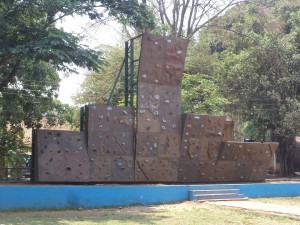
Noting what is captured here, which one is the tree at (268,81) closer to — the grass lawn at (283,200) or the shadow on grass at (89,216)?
the grass lawn at (283,200)

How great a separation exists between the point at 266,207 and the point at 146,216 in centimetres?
314

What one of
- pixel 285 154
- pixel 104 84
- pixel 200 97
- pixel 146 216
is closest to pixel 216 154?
pixel 146 216

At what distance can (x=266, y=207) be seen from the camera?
11.1 m

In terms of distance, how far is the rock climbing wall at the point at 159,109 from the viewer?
43.4 ft

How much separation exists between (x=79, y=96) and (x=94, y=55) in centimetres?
1240

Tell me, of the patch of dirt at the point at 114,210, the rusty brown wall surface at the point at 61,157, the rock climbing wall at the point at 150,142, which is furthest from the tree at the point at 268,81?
the rusty brown wall surface at the point at 61,157

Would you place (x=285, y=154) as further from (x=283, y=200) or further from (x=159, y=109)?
(x=159, y=109)

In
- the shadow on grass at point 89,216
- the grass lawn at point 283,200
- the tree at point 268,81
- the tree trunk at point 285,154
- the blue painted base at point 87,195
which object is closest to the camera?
the shadow on grass at point 89,216

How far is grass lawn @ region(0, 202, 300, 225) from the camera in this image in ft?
29.6

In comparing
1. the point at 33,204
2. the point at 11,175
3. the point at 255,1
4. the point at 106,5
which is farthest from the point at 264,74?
the point at 33,204

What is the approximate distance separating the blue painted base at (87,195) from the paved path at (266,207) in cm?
125

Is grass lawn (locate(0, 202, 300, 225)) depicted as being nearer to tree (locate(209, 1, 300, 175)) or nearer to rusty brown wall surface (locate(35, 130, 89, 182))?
rusty brown wall surface (locate(35, 130, 89, 182))

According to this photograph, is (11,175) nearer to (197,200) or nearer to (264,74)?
(197,200)

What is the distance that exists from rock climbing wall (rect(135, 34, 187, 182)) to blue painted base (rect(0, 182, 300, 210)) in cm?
114
